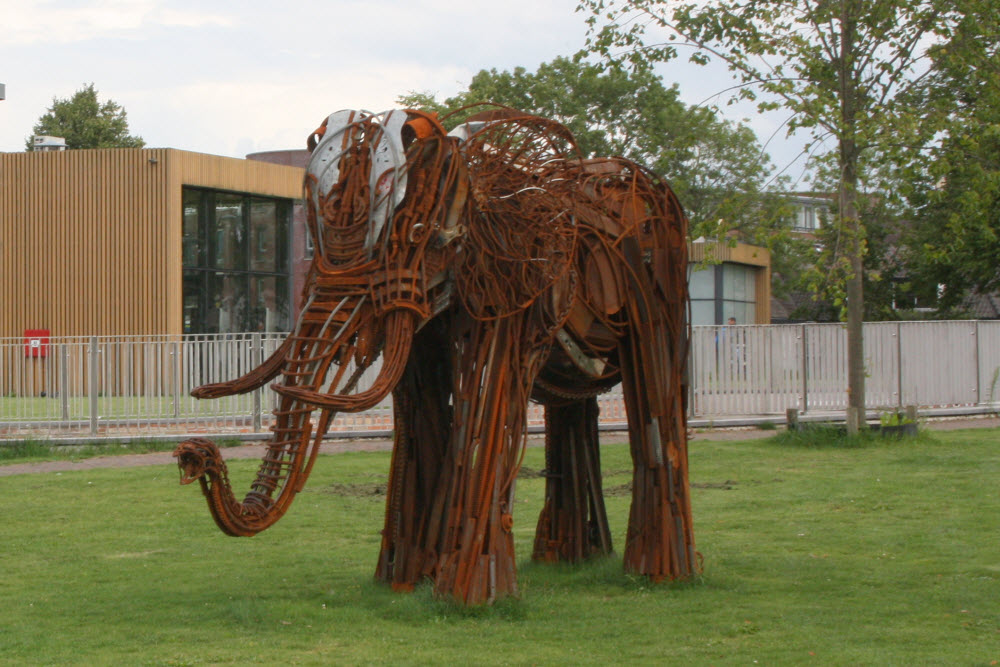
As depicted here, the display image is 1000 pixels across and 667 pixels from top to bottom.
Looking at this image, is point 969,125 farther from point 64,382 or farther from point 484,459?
point 64,382

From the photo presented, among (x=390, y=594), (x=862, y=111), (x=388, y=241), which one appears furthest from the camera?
(x=862, y=111)

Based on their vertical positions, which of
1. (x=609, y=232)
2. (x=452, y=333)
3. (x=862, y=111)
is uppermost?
(x=862, y=111)

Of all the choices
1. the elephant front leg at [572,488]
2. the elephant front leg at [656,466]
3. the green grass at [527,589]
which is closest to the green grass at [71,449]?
the green grass at [527,589]

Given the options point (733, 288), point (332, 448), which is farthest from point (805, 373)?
point (733, 288)

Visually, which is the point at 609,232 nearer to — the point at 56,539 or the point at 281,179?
the point at 56,539

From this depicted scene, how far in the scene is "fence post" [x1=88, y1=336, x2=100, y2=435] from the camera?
70.0 feet

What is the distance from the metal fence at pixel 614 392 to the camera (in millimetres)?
21734

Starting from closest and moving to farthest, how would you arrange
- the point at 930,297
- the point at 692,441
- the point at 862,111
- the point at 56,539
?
1. the point at 56,539
2. the point at 862,111
3. the point at 692,441
4. the point at 930,297

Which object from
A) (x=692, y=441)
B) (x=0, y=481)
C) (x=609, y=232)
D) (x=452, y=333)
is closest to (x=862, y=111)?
(x=692, y=441)

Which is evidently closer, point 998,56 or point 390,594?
point 390,594

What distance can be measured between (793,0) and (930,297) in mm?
24034

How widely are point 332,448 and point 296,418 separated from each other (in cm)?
1392

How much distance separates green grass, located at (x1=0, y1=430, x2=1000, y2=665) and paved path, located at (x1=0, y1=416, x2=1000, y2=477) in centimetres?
272

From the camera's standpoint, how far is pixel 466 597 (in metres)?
8.32
